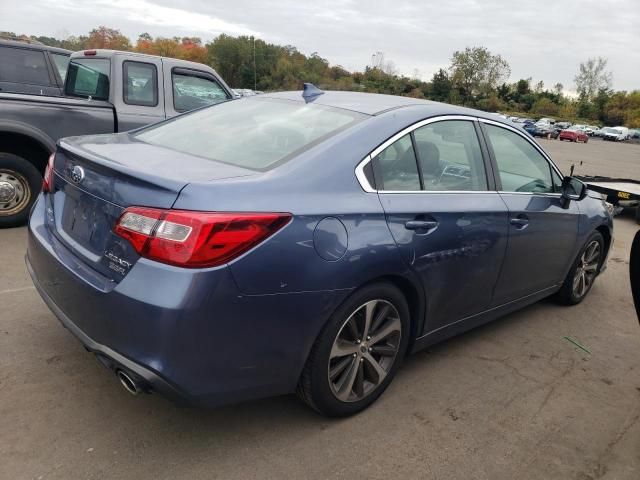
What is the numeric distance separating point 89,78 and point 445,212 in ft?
16.9

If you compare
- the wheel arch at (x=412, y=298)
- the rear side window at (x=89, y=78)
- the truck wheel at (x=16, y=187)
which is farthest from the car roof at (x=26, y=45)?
the wheel arch at (x=412, y=298)

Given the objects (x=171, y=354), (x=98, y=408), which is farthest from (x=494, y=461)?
(x=98, y=408)

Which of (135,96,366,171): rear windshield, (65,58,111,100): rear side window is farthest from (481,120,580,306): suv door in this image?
(65,58,111,100): rear side window

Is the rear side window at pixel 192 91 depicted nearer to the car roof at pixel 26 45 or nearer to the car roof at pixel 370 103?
the car roof at pixel 26 45

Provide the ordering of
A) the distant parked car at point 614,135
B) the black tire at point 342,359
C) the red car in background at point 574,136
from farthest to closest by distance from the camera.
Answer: the distant parked car at point 614,135
the red car in background at point 574,136
the black tire at point 342,359

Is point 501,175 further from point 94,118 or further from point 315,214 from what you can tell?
point 94,118

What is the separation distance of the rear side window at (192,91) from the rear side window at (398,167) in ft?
13.4

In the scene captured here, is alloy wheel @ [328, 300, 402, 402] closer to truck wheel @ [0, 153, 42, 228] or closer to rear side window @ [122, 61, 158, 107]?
truck wheel @ [0, 153, 42, 228]

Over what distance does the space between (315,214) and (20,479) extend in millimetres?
1633

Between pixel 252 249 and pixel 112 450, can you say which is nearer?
pixel 252 249

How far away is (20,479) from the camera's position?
7.29 ft

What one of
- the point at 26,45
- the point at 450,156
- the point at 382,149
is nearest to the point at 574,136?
the point at 26,45

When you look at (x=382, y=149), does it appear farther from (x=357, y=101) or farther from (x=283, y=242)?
(x=283, y=242)

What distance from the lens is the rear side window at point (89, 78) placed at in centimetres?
618
